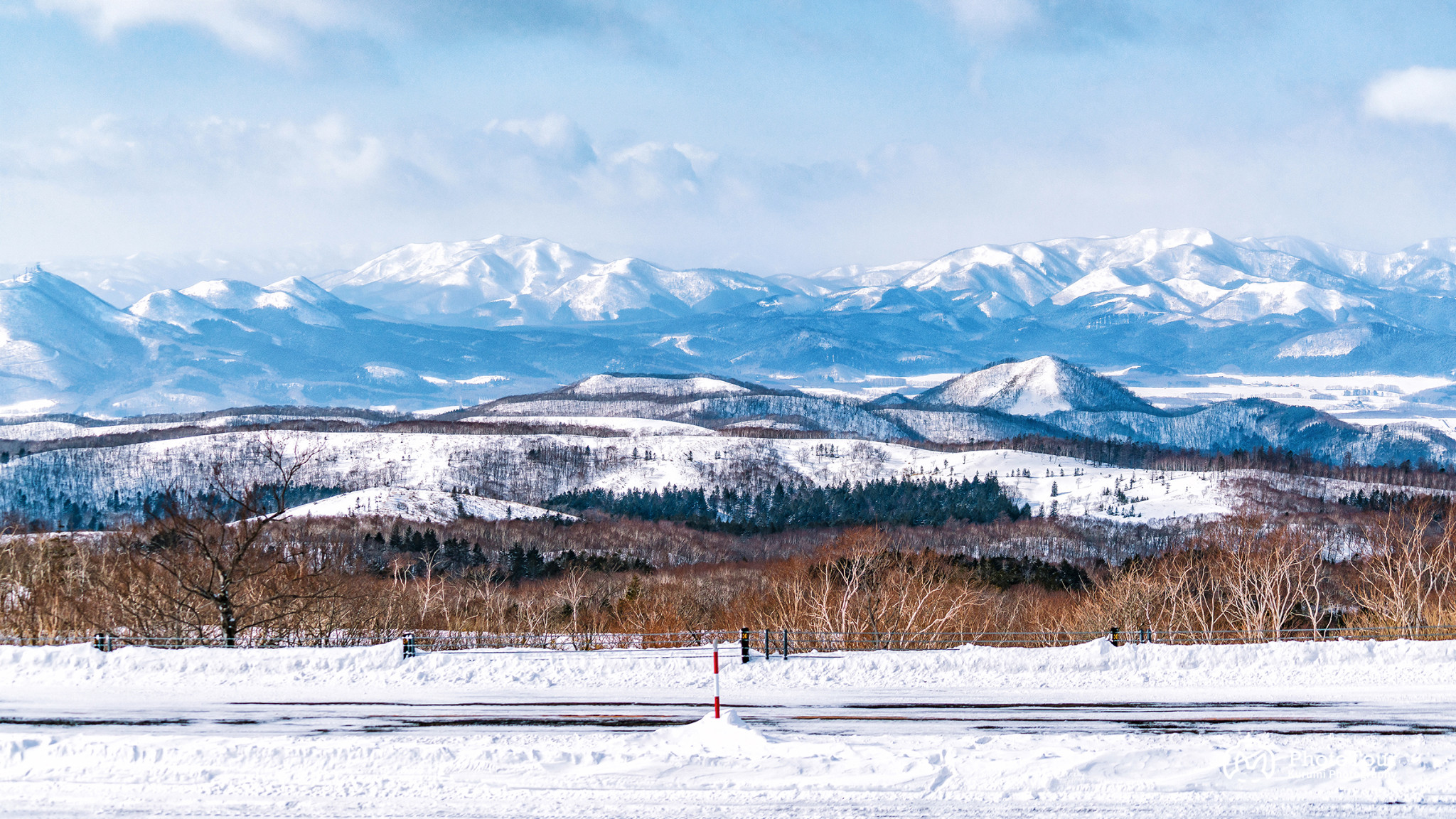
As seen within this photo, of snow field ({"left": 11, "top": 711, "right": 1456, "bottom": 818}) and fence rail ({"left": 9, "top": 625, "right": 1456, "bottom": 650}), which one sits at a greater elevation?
snow field ({"left": 11, "top": 711, "right": 1456, "bottom": 818})

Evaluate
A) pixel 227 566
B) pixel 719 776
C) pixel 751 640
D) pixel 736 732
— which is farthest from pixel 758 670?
pixel 227 566

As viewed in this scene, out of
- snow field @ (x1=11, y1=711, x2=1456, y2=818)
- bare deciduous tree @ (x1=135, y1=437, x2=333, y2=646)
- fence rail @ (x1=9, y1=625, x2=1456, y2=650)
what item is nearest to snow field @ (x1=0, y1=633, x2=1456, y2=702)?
fence rail @ (x1=9, y1=625, x2=1456, y2=650)

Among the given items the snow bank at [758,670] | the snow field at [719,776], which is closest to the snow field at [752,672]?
the snow bank at [758,670]

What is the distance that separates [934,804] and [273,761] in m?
12.6

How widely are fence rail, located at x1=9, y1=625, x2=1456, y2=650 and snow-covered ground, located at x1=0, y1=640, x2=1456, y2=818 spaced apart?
264 centimetres

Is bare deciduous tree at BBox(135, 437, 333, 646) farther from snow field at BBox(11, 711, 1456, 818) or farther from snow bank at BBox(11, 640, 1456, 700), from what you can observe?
snow field at BBox(11, 711, 1456, 818)

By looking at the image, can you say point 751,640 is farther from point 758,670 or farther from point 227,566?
point 227,566

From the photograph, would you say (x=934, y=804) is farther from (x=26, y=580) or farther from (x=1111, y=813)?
(x=26, y=580)

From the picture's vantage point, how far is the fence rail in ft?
113

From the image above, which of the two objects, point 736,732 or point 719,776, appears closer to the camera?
point 719,776

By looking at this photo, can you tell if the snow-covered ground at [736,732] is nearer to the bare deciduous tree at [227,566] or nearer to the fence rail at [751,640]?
the fence rail at [751,640]

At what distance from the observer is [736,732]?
21562 millimetres

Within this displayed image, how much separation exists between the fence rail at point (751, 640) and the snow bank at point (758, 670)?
152 cm

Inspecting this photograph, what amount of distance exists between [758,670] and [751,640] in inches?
428
